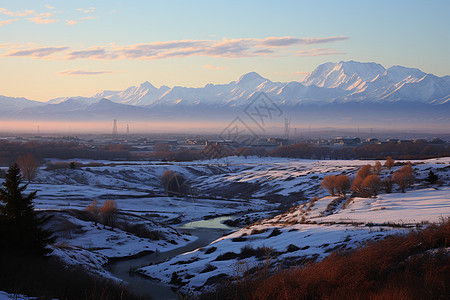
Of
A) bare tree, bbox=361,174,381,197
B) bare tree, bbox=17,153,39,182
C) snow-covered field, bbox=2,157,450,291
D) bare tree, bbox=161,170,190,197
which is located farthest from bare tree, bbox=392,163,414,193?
bare tree, bbox=17,153,39,182

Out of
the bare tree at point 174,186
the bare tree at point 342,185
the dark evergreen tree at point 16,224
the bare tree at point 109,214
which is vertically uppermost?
the dark evergreen tree at point 16,224

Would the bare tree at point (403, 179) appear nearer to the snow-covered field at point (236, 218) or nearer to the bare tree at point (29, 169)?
the snow-covered field at point (236, 218)

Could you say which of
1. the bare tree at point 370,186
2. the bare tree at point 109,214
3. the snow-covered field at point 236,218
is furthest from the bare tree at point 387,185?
the bare tree at point 109,214

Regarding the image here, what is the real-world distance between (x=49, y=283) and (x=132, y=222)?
38.9 metres

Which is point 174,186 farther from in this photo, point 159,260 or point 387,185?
point 159,260

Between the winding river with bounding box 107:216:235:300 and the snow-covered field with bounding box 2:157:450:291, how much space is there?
107cm

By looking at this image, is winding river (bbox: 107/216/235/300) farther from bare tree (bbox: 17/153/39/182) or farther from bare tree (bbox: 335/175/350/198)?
bare tree (bbox: 17/153/39/182)

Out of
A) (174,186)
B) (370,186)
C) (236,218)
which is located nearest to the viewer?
(370,186)

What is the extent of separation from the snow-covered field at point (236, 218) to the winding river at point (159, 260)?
107cm

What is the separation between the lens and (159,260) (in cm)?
4056

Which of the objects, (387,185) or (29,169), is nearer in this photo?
(387,185)

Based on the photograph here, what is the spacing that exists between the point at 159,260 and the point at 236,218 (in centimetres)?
2676

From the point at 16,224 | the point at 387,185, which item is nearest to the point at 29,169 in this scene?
the point at 387,185

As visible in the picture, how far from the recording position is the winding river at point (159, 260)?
27359mm
